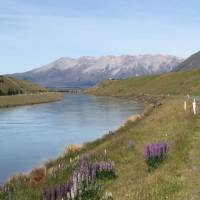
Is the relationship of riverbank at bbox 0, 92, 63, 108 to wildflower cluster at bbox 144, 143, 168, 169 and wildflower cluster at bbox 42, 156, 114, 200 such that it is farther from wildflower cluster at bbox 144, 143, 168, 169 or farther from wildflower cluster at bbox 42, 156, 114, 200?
wildflower cluster at bbox 42, 156, 114, 200

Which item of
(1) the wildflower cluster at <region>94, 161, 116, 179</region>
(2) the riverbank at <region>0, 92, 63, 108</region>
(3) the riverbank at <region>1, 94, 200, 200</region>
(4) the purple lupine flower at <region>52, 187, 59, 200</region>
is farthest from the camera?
(2) the riverbank at <region>0, 92, 63, 108</region>

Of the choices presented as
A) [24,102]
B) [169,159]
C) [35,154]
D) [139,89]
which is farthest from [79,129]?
[139,89]

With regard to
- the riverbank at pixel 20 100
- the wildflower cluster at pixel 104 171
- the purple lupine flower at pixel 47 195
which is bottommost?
the riverbank at pixel 20 100

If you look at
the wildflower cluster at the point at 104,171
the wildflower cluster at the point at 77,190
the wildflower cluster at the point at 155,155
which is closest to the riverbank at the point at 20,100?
the wildflower cluster at the point at 155,155

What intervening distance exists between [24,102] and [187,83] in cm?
5250

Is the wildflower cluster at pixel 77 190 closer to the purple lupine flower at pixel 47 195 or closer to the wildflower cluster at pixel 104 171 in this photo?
the purple lupine flower at pixel 47 195

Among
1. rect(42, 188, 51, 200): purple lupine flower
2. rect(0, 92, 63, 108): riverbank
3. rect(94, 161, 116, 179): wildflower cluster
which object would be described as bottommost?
rect(0, 92, 63, 108): riverbank

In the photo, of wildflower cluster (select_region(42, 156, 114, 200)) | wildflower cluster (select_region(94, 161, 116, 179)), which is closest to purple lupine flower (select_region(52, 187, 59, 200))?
wildflower cluster (select_region(42, 156, 114, 200))

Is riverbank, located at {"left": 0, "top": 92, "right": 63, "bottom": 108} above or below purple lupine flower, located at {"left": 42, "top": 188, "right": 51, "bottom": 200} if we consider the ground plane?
below

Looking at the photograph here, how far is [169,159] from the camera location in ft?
59.3

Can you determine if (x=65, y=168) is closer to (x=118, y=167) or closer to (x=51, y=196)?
(x=118, y=167)

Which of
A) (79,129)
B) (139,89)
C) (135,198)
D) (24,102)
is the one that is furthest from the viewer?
(139,89)

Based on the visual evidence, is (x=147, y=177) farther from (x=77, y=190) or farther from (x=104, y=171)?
(x=77, y=190)

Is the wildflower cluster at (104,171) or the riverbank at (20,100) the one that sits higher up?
the wildflower cluster at (104,171)
